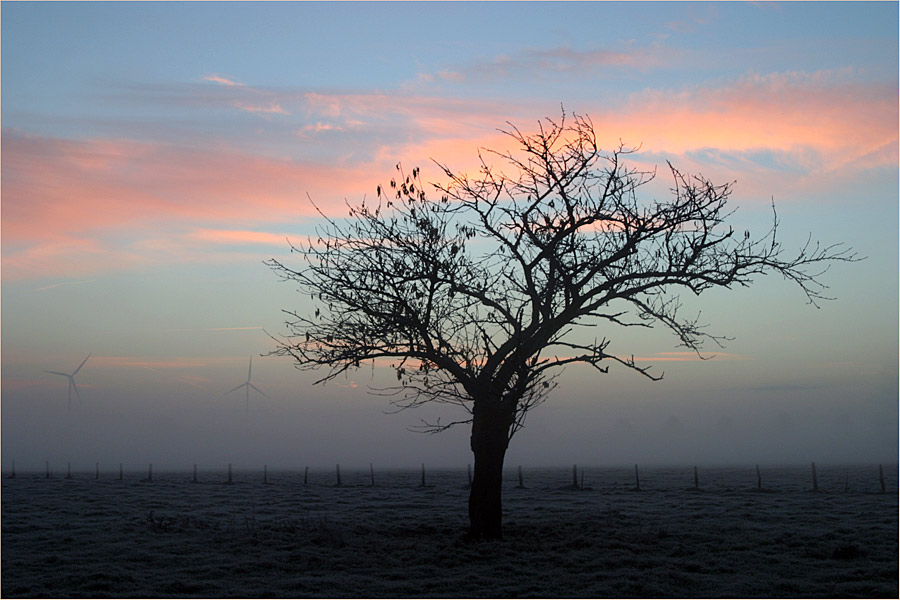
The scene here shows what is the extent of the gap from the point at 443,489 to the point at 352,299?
128 ft

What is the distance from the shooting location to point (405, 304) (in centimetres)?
2170

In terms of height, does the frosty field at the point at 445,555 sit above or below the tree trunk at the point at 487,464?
below

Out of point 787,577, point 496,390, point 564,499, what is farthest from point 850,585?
point 564,499

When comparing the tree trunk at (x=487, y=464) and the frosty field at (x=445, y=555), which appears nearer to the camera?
the frosty field at (x=445, y=555)

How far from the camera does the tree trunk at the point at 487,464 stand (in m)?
23.2

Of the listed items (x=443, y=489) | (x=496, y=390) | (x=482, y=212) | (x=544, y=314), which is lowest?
(x=443, y=489)

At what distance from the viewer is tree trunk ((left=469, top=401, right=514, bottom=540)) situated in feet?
76.0

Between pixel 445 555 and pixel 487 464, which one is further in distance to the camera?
pixel 487 464

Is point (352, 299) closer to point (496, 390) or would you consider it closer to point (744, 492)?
point (496, 390)

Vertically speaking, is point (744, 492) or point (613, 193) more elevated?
point (613, 193)

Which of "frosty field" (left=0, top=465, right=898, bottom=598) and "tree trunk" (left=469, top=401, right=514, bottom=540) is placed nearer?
"frosty field" (left=0, top=465, right=898, bottom=598)

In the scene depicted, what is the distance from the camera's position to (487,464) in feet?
76.2

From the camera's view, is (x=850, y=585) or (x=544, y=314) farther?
(x=544, y=314)

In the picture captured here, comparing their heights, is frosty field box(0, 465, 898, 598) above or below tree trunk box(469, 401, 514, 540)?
below
